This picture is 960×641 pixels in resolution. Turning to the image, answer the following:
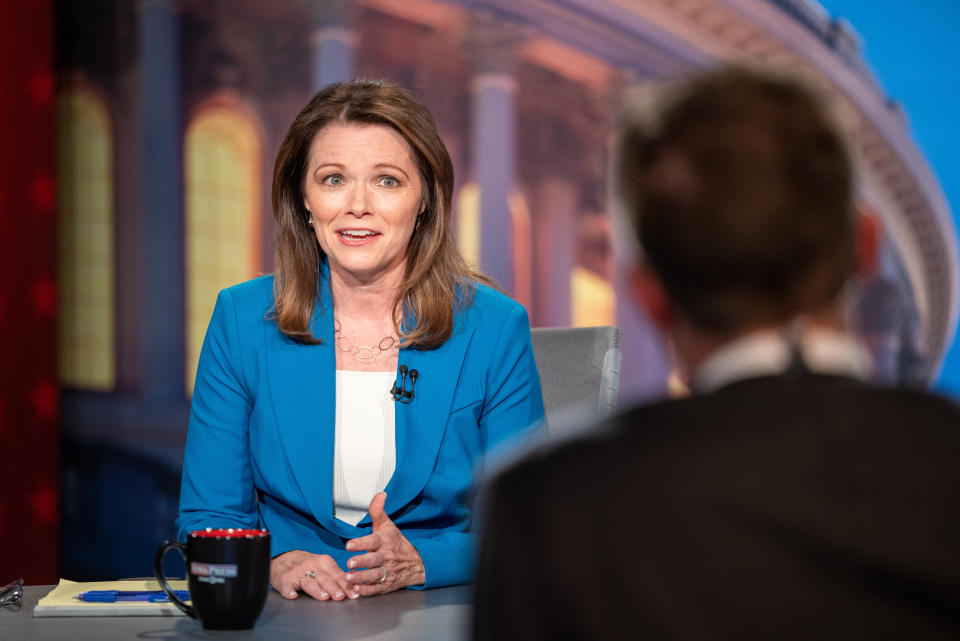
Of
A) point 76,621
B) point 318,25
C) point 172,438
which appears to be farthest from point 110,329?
point 76,621

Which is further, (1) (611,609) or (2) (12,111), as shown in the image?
(2) (12,111)

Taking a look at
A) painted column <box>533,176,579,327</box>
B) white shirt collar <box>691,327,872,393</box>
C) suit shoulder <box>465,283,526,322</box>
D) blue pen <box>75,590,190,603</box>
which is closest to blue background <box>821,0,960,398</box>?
painted column <box>533,176,579,327</box>

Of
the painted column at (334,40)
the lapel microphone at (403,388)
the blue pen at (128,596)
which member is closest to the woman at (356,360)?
the lapel microphone at (403,388)

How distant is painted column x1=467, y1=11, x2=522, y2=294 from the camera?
4824 mm

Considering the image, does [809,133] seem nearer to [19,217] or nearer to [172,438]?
[19,217]

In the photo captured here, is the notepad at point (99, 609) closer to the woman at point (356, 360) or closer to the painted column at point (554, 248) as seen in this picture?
the woman at point (356, 360)

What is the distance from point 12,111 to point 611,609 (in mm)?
4264

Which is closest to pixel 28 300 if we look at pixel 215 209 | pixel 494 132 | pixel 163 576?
pixel 215 209

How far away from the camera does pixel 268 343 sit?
5.83 ft

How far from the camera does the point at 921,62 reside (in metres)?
4.54

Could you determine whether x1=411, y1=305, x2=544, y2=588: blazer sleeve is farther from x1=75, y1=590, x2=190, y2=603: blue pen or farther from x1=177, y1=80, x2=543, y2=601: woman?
x1=75, y1=590, x2=190, y2=603: blue pen

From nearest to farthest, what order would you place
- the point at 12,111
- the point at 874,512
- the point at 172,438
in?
the point at 874,512
the point at 12,111
the point at 172,438

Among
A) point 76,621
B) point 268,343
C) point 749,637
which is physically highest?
point 268,343

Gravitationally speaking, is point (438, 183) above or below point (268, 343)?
above
